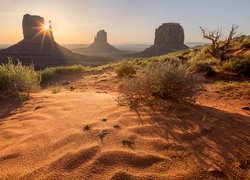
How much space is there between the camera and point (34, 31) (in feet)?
261

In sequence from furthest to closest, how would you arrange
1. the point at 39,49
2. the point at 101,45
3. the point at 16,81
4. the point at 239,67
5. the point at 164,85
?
the point at 101,45 → the point at 39,49 → the point at 239,67 → the point at 16,81 → the point at 164,85


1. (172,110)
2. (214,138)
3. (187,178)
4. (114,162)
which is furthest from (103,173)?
(172,110)

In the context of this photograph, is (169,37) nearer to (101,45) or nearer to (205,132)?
(101,45)

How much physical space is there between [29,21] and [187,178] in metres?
85.8

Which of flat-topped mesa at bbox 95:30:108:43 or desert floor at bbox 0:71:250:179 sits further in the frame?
flat-topped mesa at bbox 95:30:108:43

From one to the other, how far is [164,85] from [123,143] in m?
2.04

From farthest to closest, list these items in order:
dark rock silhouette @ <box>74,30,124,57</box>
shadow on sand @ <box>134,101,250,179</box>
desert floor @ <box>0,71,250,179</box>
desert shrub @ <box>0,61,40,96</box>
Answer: dark rock silhouette @ <box>74,30,124,57</box>
desert shrub @ <box>0,61,40,96</box>
shadow on sand @ <box>134,101,250,179</box>
desert floor @ <box>0,71,250,179</box>

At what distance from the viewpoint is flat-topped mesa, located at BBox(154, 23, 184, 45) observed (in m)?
106

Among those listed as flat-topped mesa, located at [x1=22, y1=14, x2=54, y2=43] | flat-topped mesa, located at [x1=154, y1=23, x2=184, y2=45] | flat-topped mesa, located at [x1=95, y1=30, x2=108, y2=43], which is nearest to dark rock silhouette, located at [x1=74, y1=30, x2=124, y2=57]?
flat-topped mesa, located at [x1=95, y1=30, x2=108, y2=43]

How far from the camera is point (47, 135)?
3348 mm

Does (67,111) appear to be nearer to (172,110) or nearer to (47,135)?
(47,135)

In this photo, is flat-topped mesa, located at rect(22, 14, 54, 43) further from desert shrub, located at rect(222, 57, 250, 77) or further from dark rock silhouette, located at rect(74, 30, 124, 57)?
desert shrub, located at rect(222, 57, 250, 77)

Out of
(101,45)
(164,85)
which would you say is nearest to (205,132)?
(164,85)

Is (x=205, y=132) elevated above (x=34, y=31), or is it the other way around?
(x=34, y=31)
